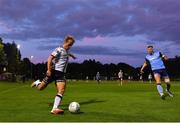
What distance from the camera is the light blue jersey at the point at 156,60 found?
22.9m

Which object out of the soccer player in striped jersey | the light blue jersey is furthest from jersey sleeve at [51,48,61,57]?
the light blue jersey

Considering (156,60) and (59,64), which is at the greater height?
(156,60)

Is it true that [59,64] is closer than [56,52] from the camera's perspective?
No

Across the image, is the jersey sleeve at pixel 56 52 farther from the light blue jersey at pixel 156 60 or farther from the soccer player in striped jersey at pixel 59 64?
the light blue jersey at pixel 156 60

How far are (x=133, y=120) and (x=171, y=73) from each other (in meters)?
146

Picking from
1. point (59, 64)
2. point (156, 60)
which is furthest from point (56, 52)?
point (156, 60)

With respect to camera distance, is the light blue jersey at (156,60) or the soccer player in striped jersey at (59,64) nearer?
the soccer player in striped jersey at (59,64)

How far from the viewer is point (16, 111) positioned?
15.7 meters

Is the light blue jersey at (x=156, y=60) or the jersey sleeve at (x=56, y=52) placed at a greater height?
the light blue jersey at (x=156, y=60)

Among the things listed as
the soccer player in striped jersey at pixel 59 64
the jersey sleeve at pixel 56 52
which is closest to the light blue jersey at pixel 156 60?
the soccer player in striped jersey at pixel 59 64

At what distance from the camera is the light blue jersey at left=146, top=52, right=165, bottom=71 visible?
22.9 m

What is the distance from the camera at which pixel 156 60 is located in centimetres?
2292

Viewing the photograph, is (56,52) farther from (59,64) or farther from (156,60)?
(156,60)

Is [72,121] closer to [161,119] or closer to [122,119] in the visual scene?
[122,119]
